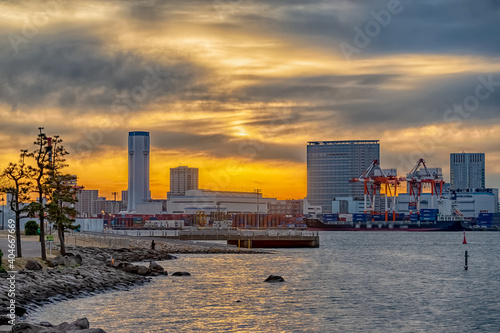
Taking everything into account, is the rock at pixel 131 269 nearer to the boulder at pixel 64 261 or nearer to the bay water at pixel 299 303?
the bay water at pixel 299 303

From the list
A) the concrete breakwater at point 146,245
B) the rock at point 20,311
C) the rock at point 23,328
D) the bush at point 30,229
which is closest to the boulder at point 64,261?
the rock at point 20,311

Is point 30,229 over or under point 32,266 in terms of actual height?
under

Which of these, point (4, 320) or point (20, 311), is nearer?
point (4, 320)

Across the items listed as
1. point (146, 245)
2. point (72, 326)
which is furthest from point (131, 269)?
point (146, 245)

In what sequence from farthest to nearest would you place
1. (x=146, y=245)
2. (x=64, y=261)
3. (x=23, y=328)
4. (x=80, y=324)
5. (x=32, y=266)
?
(x=146, y=245) < (x=64, y=261) < (x=32, y=266) < (x=80, y=324) < (x=23, y=328)

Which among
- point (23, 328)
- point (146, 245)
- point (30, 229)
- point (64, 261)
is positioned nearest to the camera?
point (23, 328)

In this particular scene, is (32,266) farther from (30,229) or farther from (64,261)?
(30,229)

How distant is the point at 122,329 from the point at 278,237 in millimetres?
80334

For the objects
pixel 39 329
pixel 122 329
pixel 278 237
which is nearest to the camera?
pixel 39 329

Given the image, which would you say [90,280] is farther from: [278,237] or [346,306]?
[278,237]

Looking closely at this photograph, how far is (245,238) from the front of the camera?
113812 millimetres

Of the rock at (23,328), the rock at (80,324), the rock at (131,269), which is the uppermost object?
the rock at (23,328)

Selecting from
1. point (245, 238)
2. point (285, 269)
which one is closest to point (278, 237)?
point (245, 238)

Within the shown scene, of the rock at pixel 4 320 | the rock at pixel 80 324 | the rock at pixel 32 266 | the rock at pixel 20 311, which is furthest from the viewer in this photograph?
the rock at pixel 32 266
